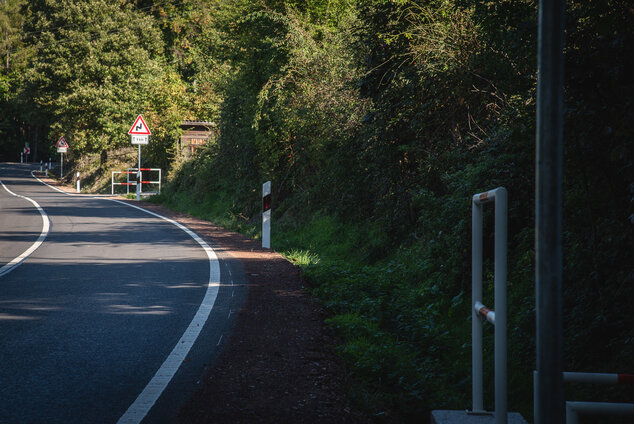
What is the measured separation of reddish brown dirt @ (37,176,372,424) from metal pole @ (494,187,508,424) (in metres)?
1.18

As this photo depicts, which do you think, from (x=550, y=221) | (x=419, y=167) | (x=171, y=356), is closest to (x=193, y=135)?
(x=419, y=167)

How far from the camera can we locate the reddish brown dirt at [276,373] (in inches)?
148

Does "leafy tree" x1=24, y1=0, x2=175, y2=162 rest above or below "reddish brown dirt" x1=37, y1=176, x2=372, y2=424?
above

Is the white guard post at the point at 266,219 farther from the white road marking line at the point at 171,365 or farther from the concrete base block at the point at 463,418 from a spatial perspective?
the concrete base block at the point at 463,418

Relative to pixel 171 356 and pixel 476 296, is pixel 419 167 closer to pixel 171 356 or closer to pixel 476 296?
pixel 171 356

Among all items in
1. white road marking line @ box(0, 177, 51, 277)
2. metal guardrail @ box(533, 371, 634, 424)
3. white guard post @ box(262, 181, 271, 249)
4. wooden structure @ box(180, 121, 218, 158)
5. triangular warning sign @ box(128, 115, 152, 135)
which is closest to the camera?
metal guardrail @ box(533, 371, 634, 424)

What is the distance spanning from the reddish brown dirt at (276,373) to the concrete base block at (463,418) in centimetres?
52

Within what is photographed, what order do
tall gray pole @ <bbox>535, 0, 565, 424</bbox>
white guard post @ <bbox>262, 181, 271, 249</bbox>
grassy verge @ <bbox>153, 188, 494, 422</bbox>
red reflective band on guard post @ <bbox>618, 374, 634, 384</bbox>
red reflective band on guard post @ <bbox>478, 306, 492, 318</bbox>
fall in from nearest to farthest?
1. tall gray pole @ <bbox>535, 0, 565, 424</bbox>
2. red reflective band on guard post @ <bbox>618, 374, 634, 384</bbox>
3. red reflective band on guard post @ <bbox>478, 306, 492, 318</bbox>
4. grassy verge @ <bbox>153, 188, 494, 422</bbox>
5. white guard post @ <bbox>262, 181, 271, 249</bbox>

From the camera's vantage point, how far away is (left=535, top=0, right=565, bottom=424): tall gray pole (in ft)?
6.22

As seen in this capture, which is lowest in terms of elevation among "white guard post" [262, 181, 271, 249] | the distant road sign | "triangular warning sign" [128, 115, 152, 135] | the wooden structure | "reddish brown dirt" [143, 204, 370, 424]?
"reddish brown dirt" [143, 204, 370, 424]

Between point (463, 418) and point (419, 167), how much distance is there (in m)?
7.15

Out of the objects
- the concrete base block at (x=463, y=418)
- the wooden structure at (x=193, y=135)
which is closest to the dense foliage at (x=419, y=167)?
the concrete base block at (x=463, y=418)

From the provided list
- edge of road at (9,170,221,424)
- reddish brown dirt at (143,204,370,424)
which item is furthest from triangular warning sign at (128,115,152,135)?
reddish brown dirt at (143,204,370,424)

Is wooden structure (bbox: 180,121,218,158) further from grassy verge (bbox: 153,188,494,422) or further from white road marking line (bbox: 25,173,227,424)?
white road marking line (bbox: 25,173,227,424)
